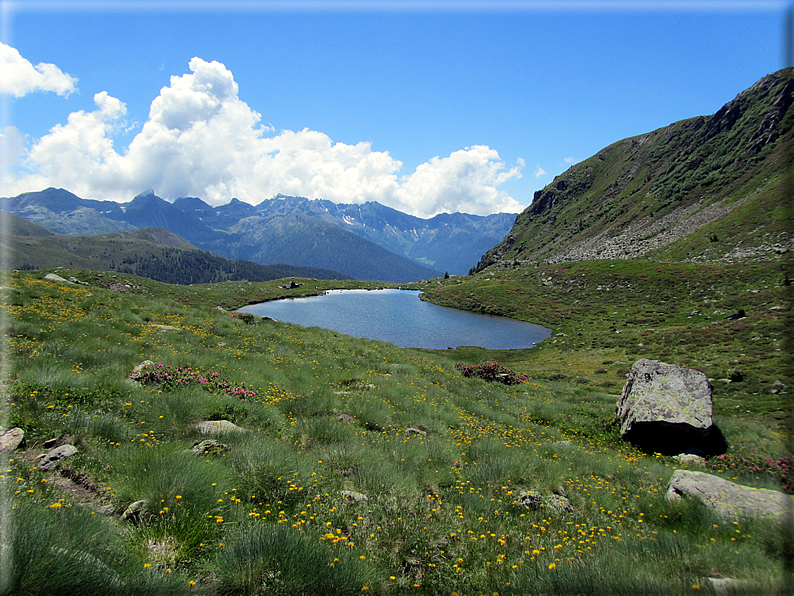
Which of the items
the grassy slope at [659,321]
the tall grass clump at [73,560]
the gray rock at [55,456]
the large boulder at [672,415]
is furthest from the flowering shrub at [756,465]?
the gray rock at [55,456]

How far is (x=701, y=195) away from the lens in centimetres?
11862

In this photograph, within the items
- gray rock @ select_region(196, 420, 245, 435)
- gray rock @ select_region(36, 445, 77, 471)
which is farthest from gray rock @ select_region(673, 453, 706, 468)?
gray rock @ select_region(36, 445, 77, 471)

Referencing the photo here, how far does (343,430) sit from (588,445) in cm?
1068

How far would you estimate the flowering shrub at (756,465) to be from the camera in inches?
440

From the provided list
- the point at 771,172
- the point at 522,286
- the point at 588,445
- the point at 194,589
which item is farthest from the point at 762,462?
the point at 771,172

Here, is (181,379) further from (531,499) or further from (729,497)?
(729,497)

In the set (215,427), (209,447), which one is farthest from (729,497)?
(215,427)

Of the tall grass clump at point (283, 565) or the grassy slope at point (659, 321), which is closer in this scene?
the tall grass clump at point (283, 565)

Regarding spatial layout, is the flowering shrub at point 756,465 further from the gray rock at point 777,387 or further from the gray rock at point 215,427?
the gray rock at point 777,387

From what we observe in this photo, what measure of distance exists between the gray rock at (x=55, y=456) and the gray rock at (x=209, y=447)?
70.1 inches

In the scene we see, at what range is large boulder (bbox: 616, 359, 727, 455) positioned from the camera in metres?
13.8

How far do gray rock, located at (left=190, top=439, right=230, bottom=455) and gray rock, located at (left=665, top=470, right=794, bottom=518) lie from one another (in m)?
9.84

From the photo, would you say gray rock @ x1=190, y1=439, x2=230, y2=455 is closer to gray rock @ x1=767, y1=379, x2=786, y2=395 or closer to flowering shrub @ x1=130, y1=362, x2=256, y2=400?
flowering shrub @ x1=130, y1=362, x2=256, y2=400

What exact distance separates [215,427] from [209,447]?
41.8 inches
